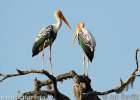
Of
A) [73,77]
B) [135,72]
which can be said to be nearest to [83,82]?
[73,77]

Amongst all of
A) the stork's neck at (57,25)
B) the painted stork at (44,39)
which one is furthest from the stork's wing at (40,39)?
the stork's neck at (57,25)

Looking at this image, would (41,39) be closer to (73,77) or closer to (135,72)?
(73,77)

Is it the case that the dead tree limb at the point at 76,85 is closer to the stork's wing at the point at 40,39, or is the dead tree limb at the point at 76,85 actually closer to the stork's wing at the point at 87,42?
the stork's wing at the point at 40,39

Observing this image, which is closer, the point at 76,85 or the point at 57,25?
the point at 76,85

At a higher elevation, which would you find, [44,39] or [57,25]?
[57,25]

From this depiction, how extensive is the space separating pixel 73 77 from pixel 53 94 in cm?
83

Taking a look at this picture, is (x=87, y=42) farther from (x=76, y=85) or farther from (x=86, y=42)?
(x=76, y=85)

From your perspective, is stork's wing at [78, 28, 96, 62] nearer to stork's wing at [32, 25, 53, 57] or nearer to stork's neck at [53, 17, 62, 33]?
stork's neck at [53, 17, 62, 33]

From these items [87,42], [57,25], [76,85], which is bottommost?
[76,85]

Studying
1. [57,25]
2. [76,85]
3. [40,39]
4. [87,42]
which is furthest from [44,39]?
[76,85]

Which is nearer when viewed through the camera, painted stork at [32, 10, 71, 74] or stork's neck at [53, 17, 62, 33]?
painted stork at [32, 10, 71, 74]

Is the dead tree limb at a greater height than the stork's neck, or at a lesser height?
lesser

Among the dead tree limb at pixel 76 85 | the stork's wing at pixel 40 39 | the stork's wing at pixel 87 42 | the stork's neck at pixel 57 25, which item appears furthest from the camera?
the stork's wing at pixel 87 42

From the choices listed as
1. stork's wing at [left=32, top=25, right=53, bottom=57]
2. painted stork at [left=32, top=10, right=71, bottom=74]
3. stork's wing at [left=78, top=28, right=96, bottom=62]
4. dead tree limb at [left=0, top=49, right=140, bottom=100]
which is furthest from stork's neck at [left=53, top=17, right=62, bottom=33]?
dead tree limb at [left=0, top=49, right=140, bottom=100]
